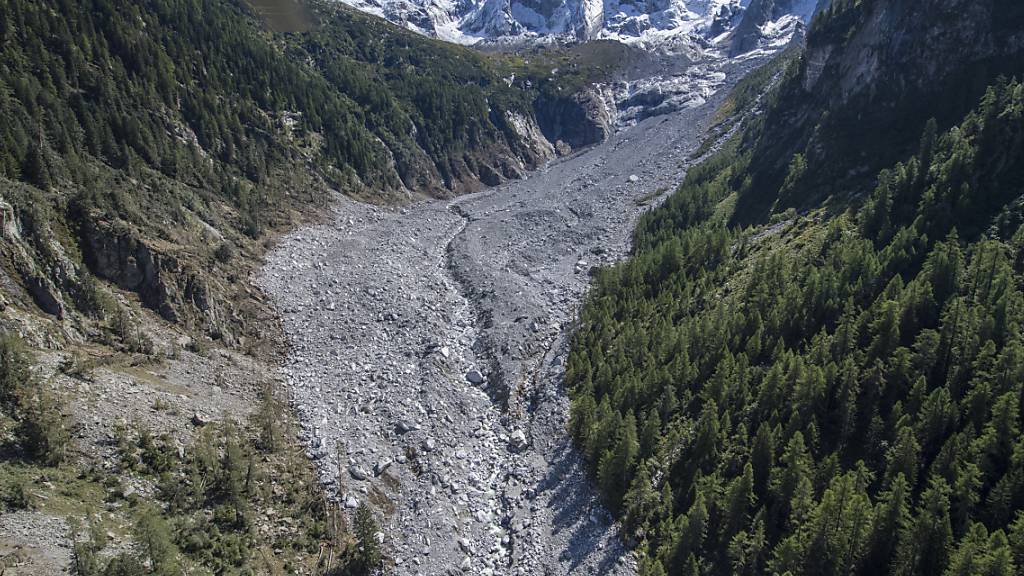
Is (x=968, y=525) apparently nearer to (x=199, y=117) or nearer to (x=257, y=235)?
(x=257, y=235)

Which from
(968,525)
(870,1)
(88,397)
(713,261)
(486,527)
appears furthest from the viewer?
(870,1)

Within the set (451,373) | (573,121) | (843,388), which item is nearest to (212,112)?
(451,373)

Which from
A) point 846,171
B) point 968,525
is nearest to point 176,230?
point 968,525

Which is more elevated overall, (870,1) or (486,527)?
(870,1)

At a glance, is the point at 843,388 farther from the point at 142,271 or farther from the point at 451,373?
the point at 142,271

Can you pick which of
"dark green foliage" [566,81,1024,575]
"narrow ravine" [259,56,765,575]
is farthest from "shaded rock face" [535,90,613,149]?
"dark green foliage" [566,81,1024,575]

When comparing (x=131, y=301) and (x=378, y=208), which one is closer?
(x=131, y=301)
